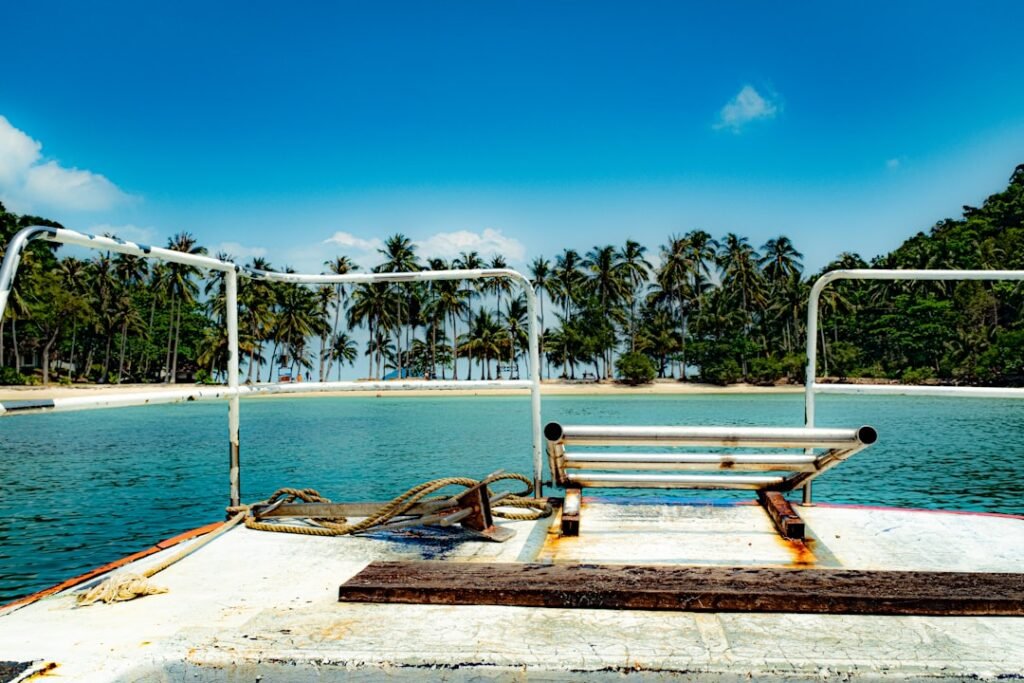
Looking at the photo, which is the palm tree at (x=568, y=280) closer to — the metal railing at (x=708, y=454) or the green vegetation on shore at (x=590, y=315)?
the green vegetation on shore at (x=590, y=315)

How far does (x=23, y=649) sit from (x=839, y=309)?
79762mm

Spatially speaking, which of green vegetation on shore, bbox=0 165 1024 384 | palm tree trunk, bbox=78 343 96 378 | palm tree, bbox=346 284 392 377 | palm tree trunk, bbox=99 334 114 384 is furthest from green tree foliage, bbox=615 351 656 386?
palm tree trunk, bbox=78 343 96 378

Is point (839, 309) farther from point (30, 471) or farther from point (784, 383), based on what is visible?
point (30, 471)

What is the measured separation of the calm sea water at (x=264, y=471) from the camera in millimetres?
8848

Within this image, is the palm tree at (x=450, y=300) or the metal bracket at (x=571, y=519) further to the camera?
the palm tree at (x=450, y=300)

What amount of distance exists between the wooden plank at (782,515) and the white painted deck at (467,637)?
Result: 0.20 metres

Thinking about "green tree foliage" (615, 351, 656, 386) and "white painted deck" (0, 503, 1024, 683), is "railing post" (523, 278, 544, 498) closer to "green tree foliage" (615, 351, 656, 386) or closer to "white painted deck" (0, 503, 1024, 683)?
"white painted deck" (0, 503, 1024, 683)

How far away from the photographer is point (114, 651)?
6.98 feet

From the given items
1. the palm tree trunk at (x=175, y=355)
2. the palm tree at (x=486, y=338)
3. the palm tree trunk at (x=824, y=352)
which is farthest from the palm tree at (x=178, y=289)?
the palm tree trunk at (x=824, y=352)

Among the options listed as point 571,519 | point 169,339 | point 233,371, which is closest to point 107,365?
point 169,339

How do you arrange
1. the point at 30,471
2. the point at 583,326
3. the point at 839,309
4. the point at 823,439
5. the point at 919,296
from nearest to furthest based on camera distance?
1. the point at 823,439
2. the point at 30,471
3. the point at 919,296
4. the point at 839,309
5. the point at 583,326

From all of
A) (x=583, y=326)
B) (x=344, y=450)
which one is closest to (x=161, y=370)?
(x=583, y=326)

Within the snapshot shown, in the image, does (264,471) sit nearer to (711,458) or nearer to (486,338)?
(711,458)

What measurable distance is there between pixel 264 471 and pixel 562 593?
1569 centimetres
